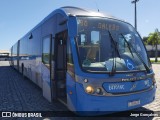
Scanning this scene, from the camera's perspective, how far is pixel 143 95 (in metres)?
6.16

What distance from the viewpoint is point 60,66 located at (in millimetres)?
7555

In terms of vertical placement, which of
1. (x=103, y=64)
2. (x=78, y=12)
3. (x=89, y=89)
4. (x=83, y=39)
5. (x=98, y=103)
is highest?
(x=78, y=12)

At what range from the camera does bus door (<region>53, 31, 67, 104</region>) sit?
7.41 meters

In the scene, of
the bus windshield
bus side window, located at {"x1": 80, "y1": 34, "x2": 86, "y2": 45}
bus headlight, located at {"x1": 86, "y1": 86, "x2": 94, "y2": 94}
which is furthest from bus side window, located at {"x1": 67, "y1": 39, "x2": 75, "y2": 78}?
bus headlight, located at {"x1": 86, "y1": 86, "x2": 94, "y2": 94}

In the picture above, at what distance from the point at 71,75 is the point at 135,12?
1238 inches

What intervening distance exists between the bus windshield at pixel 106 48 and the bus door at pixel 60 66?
1396 mm

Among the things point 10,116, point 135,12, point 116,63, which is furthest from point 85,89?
point 135,12

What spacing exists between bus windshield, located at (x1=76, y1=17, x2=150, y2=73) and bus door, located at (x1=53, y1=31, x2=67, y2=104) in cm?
140

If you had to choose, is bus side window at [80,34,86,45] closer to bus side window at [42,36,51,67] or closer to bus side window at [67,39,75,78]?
bus side window at [67,39,75,78]

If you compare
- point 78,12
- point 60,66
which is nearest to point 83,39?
point 78,12

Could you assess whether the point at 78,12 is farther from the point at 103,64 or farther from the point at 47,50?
the point at 47,50

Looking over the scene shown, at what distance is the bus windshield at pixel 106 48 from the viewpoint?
584 centimetres

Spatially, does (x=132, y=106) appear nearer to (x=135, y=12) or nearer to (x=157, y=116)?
(x=157, y=116)

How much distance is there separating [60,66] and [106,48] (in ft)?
6.68
